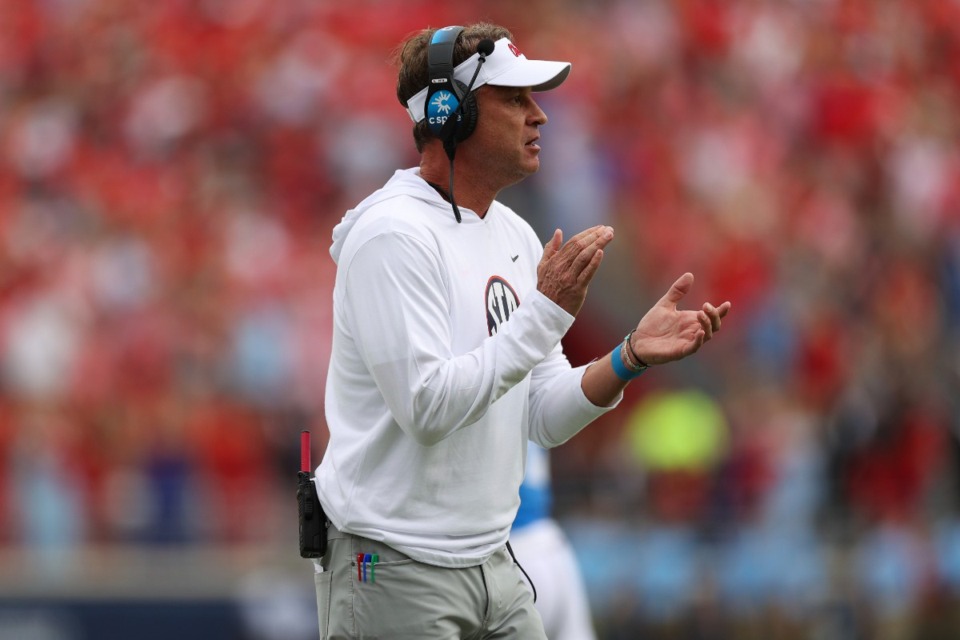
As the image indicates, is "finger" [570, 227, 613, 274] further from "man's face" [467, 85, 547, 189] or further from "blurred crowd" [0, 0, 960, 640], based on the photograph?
"blurred crowd" [0, 0, 960, 640]

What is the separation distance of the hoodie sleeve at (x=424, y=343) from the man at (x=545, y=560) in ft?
7.75

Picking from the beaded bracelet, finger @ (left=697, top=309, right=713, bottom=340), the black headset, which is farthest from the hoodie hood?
finger @ (left=697, top=309, right=713, bottom=340)

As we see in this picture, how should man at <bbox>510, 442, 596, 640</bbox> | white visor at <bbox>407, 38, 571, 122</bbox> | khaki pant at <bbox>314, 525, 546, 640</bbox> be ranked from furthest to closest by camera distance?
man at <bbox>510, 442, 596, 640</bbox> < white visor at <bbox>407, 38, 571, 122</bbox> < khaki pant at <bbox>314, 525, 546, 640</bbox>

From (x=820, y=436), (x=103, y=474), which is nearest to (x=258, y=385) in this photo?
(x=103, y=474)

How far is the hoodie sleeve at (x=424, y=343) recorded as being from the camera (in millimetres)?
3705

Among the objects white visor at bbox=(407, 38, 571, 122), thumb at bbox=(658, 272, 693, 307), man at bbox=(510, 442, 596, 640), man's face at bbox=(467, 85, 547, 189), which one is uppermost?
white visor at bbox=(407, 38, 571, 122)

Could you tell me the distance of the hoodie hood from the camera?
3.96 meters

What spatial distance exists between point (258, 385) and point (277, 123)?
2973 millimetres

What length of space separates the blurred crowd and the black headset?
5581mm

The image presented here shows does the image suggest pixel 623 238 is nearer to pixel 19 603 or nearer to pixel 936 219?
pixel 936 219

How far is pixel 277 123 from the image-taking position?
1309 centimetres

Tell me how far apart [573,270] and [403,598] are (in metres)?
0.89

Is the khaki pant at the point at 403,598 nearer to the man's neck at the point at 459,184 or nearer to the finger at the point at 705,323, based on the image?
the finger at the point at 705,323

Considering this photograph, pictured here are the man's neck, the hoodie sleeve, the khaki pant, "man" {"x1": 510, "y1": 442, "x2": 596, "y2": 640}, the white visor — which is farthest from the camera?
"man" {"x1": 510, "y1": 442, "x2": 596, "y2": 640}
